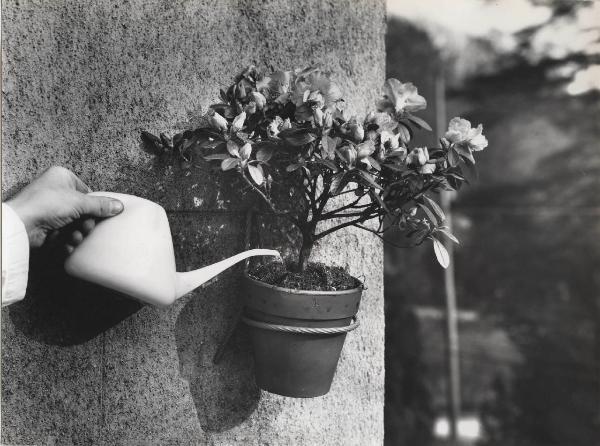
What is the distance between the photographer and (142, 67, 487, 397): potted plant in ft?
4.02

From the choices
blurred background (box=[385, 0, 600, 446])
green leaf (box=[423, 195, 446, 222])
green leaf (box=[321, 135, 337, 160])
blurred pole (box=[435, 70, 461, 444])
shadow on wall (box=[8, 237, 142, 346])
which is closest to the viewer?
green leaf (box=[321, 135, 337, 160])

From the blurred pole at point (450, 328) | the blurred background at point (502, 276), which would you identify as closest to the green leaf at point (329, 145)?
the blurred background at point (502, 276)

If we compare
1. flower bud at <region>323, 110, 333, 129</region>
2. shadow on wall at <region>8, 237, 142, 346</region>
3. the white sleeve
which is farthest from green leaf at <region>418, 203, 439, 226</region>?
the white sleeve

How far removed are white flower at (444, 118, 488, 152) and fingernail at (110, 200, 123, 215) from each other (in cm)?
81

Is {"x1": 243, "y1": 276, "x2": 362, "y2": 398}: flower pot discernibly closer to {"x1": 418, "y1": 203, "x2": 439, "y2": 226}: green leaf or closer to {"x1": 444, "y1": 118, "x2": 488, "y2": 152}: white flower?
{"x1": 418, "y1": 203, "x2": 439, "y2": 226}: green leaf

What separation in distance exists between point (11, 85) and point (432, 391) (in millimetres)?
3518

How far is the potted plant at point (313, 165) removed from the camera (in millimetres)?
1227

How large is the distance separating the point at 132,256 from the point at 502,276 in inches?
131

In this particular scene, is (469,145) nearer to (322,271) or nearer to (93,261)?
(322,271)

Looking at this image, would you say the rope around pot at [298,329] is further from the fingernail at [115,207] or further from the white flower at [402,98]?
the white flower at [402,98]

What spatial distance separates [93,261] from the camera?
119cm

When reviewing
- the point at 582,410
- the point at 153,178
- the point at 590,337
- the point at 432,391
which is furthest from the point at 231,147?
the point at 582,410

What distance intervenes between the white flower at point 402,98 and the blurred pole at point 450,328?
2.85 meters

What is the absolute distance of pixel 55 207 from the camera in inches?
48.4
